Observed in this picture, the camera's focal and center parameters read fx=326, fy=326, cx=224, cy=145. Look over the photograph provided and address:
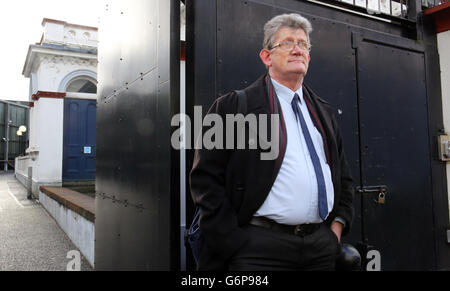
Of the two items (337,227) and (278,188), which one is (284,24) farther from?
(337,227)

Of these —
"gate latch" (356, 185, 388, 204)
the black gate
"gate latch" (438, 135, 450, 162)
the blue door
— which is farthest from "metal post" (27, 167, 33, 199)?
"gate latch" (438, 135, 450, 162)

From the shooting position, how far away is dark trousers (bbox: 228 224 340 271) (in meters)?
1.46

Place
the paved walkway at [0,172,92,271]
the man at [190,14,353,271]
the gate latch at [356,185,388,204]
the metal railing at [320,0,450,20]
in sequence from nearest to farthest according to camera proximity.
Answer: the man at [190,14,353,271], the gate latch at [356,185,388,204], the metal railing at [320,0,450,20], the paved walkway at [0,172,92,271]

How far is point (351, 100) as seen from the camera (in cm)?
274

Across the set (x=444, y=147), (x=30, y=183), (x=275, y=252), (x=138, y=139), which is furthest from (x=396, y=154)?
(x=30, y=183)

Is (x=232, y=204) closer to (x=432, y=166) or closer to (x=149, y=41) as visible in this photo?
(x=149, y=41)

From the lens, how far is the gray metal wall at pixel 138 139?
2.17m

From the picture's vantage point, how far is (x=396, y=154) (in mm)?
2943

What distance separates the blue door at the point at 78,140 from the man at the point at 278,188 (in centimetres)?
989

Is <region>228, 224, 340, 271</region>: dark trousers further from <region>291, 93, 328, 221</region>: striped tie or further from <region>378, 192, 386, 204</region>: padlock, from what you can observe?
<region>378, 192, 386, 204</region>: padlock

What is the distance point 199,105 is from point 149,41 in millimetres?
866

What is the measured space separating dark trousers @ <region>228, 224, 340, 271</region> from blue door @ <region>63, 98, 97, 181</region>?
9997mm

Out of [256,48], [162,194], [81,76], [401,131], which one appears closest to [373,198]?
[401,131]

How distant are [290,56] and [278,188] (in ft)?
2.27
